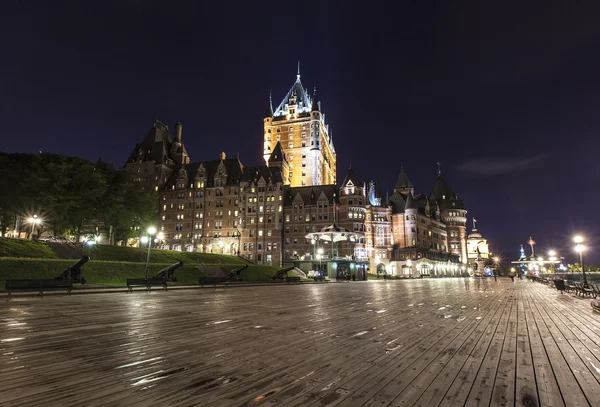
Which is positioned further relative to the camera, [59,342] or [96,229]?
[96,229]

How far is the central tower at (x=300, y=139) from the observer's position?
405ft

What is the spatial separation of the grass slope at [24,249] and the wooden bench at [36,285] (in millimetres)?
19824

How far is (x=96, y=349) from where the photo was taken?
7582 millimetres

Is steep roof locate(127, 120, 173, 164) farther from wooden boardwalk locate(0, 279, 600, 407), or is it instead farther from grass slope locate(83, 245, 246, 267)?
wooden boardwalk locate(0, 279, 600, 407)

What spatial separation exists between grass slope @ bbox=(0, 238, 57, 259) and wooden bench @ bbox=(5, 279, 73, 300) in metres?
19.8

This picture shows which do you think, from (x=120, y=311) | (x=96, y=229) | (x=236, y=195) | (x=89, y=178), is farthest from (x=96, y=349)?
(x=236, y=195)

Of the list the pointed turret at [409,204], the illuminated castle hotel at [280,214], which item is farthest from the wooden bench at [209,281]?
the pointed turret at [409,204]

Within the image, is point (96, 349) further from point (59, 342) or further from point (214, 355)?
point (214, 355)

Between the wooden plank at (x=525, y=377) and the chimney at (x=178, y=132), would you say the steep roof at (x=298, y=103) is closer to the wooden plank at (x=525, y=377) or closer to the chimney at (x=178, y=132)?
the chimney at (x=178, y=132)

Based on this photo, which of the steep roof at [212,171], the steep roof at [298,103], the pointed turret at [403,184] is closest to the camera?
the steep roof at [212,171]

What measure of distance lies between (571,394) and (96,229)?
77.8 metres

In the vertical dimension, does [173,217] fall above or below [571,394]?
above

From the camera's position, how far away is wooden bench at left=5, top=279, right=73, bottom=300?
19.9m

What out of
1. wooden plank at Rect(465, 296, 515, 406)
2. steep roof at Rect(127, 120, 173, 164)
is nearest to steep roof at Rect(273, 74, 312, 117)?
steep roof at Rect(127, 120, 173, 164)
